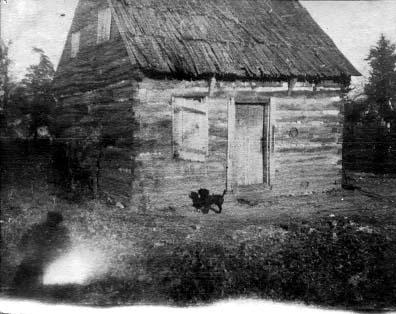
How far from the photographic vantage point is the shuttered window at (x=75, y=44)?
11492mm

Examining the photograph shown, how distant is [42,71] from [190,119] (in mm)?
7646

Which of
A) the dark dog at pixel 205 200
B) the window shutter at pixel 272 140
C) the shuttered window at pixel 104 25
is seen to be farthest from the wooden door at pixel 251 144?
the shuttered window at pixel 104 25

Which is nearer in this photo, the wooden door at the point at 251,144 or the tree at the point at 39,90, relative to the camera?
the wooden door at the point at 251,144

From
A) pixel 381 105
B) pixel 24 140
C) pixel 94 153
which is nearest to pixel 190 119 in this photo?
pixel 94 153

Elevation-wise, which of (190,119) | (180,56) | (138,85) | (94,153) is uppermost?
(180,56)

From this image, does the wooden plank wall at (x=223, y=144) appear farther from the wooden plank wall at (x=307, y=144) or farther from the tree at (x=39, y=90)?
the tree at (x=39, y=90)

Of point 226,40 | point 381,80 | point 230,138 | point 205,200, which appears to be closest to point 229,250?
point 205,200

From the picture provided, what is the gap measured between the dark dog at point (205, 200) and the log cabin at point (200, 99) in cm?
32

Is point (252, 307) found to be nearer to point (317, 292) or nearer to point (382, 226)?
point (317, 292)

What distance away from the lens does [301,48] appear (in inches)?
433

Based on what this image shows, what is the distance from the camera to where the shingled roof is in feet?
29.2

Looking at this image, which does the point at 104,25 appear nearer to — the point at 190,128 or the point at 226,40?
the point at 226,40

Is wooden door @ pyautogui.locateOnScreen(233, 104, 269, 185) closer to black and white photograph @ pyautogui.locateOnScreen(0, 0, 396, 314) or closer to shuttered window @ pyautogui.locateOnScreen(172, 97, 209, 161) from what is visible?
black and white photograph @ pyautogui.locateOnScreen(0, 0, 396, 314)

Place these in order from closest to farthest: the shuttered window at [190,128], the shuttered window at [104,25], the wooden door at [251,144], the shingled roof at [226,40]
A: the shingled roof at [226,40]
the shuttered window at [190,128]
the shuttered window at [104,25]
the wooden door at [251,144]
